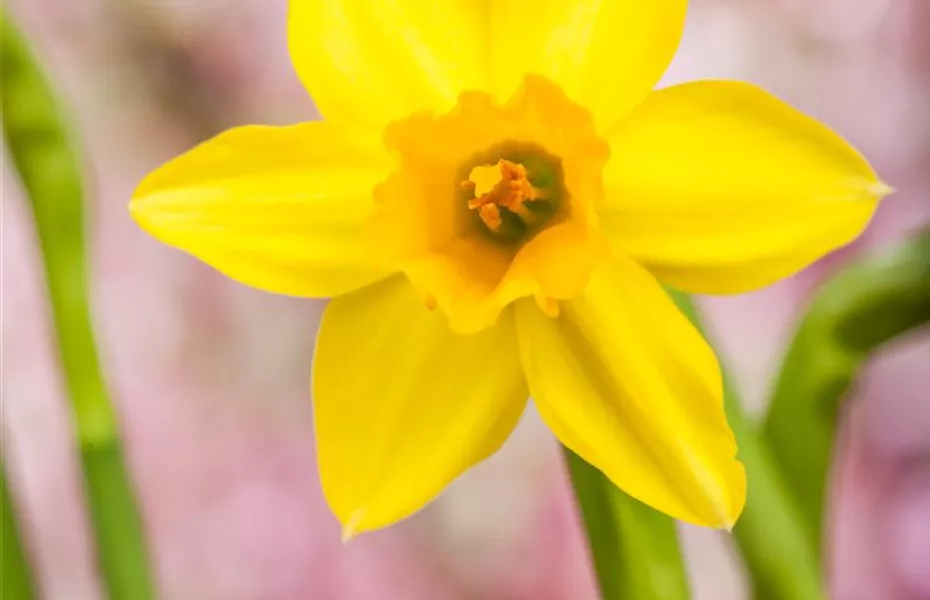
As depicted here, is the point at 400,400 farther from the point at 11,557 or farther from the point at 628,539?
the point at 11,557

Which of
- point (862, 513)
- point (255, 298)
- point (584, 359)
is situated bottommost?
point (862, 513)

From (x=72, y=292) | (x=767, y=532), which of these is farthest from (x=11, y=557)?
(x=767, y=532)

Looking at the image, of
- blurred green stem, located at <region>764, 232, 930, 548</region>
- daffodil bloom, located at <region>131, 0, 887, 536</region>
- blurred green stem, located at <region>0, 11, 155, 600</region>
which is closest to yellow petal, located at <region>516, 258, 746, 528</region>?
daffodil bloom, located at <region>131, 0, 887, 536</region>

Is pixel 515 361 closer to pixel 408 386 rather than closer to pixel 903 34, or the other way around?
pixel 408 386

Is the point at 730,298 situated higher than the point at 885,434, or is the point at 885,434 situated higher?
the point at 730,298

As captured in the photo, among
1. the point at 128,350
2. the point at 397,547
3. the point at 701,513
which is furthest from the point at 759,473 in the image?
the point at 128,350

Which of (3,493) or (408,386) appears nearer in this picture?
(408,386)

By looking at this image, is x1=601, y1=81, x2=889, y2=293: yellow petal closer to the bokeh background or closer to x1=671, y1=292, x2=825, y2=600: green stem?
x1=671, y1=292, x2=825, y2=600: green stem

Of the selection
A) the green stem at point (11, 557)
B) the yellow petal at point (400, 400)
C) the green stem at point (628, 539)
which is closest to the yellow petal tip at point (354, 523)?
the yellow petal at point (400, 400)
